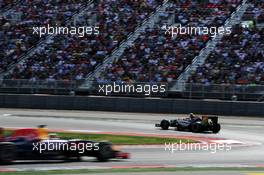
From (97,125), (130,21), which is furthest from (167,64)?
(97,125)

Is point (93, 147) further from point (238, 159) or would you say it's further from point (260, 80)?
point (260, 80)

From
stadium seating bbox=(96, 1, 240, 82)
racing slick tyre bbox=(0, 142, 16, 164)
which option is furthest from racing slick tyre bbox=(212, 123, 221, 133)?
racing slick tyre bbox=(0, 142, 16, 164)

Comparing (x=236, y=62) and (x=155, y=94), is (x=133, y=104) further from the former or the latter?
(x=236, y=62)

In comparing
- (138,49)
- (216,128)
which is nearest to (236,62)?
(138,49)

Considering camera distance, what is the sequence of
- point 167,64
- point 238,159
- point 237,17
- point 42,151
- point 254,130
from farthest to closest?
point 237,17 < point 167,64 < point 254,130 < point 238,159 < point 42,151

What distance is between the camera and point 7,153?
16234 millimetres

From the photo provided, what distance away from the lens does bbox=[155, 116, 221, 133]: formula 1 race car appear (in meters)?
27.7

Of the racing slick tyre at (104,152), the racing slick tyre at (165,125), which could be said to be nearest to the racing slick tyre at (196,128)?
the racing slick tyre at (165,125)

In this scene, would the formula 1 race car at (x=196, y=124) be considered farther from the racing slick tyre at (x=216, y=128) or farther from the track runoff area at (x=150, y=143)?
the track runoff area at (x=150, y=143)

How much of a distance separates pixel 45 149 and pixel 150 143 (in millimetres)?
6487

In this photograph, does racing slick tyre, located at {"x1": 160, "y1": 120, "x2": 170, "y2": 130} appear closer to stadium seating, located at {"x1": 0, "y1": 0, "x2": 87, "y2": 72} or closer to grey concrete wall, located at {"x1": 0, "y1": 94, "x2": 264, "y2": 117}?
grey concrete wall, located at {"x1": 0, "y1": 94, "x2": 264, "y2": 117}

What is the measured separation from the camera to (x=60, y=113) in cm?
3675

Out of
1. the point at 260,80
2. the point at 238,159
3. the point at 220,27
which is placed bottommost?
the point at 238,159

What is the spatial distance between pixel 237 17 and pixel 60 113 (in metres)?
12.4
